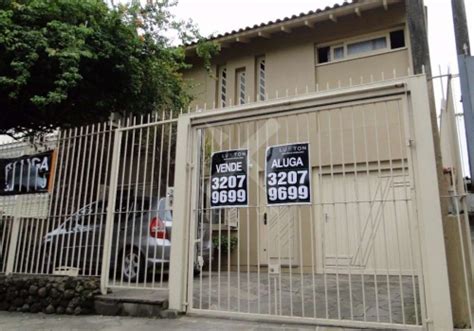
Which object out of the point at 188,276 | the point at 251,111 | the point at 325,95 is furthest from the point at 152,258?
the point at 325,95

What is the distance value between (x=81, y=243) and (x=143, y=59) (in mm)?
3984

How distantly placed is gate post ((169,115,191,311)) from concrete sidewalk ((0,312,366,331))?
0.29m

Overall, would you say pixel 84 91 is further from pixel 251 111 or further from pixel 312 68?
pixel 312 68

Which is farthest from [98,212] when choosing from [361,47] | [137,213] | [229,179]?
[361,47]

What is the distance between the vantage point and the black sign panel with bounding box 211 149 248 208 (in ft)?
15.6

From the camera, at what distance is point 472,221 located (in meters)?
5.01

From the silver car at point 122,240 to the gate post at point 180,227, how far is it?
32 cm

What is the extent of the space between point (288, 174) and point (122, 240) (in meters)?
2.51

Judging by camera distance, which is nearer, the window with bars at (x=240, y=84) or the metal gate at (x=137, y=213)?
the metal gate at (x=137, y=213)

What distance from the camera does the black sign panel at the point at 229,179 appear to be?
4742 mm

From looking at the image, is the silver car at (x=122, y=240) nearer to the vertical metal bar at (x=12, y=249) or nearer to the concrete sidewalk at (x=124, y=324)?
the vertical metal bar at (x=12, y=249)

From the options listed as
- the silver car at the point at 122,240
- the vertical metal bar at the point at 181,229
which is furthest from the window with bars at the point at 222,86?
the silver car at the point at 122,240

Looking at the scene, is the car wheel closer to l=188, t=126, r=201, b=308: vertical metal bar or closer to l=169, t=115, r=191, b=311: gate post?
l=169, t=115, r=191, b=311: gate post

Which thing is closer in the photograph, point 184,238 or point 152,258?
point 184,238
